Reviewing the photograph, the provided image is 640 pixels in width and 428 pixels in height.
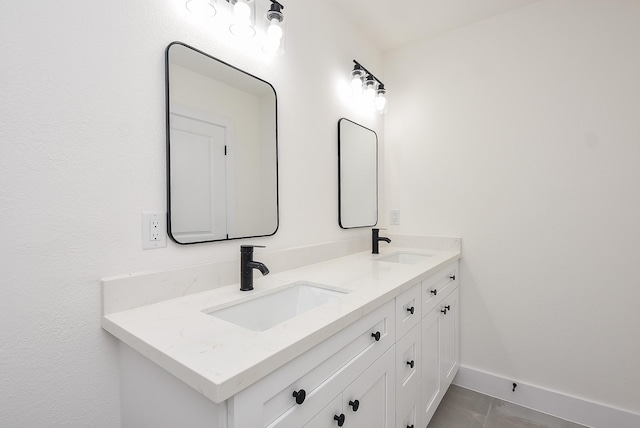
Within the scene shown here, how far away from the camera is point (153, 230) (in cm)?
101

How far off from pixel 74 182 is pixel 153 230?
25 cm

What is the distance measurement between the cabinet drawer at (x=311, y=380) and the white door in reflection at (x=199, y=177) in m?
0.63

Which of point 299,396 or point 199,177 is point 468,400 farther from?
point 199,177

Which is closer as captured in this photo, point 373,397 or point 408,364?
point 373,397

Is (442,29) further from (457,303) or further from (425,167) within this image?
(457,303)

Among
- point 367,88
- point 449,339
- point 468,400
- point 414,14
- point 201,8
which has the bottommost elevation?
point 468,400

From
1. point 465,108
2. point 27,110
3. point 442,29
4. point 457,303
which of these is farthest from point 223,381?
point 442,29

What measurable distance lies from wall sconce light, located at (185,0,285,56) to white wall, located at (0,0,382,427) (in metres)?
0.06

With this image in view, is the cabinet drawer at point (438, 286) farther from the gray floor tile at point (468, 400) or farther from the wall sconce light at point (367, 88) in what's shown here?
the wall sconce light at point (367, 88)

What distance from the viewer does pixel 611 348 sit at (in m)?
1.65

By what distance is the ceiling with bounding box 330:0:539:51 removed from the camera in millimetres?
1837

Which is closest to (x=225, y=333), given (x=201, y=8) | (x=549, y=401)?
(x=201, y=8)

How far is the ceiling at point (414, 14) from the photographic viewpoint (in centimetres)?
184

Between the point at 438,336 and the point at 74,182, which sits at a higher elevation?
the point at 74,182
